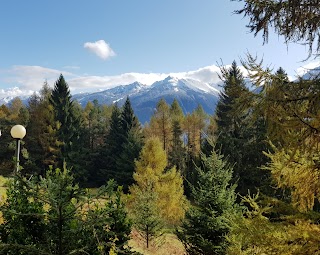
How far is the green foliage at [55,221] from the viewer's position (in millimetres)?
4391

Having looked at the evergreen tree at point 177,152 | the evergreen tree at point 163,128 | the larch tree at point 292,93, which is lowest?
the evergreen tree at point 177,152

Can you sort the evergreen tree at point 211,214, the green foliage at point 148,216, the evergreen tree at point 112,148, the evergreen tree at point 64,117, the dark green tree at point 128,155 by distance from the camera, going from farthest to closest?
1. the evergreen tree at point 112,148
2. the evergreen tree at point 64,117
3. the dark green tree at point 128,155
4. the green foliage at point 148,216
5. the evergreen tree at point 211,214

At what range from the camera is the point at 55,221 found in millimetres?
4684

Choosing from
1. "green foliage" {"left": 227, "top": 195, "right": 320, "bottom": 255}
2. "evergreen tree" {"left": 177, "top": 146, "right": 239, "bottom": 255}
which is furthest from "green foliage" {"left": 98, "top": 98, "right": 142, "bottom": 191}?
"green foliage" {"left": 227, "top": 195, "right": 320, "bottom": 255}

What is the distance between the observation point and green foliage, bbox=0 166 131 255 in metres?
4.39

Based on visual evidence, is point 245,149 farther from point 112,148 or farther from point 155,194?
point 112,148

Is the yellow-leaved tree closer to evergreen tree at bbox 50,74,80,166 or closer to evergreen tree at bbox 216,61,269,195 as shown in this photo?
evergreen tree at bbox 216,61,269,195

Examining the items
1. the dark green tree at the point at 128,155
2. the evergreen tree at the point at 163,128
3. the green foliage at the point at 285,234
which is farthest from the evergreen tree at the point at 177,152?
the green foliage at the point at 285,234

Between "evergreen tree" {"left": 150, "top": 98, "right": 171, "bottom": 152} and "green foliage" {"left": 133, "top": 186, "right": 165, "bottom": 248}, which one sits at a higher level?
"evergreen tree" {"left": 150, "top": 98, "right": 171, "bottom": 152}

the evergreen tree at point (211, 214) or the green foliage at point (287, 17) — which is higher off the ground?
the green foliage at point (287, 17)

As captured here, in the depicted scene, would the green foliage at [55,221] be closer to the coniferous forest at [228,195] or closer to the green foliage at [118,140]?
the coniferous forest at [228,195]

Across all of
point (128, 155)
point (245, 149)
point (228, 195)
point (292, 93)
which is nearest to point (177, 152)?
point (128, 155)

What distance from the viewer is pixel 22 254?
468 cm

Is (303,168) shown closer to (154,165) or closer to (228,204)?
(228,204)
